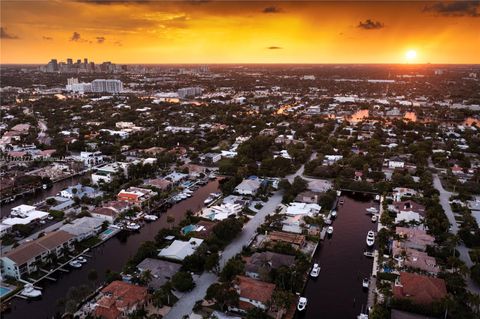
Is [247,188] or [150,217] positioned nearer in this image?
[150,217]

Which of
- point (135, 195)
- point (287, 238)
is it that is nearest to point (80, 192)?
point (135, 195)

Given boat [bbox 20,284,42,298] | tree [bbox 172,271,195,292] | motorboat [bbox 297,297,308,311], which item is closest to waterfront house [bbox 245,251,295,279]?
motorboat [bbox 297,297,308,311]

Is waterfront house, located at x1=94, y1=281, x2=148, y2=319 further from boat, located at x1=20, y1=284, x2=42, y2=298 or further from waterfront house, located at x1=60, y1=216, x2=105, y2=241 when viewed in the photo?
waterfront house, located at x1=60, y1=216, x2=105, y2=241

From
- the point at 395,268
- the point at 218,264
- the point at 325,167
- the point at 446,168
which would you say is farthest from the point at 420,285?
the point at 446,168

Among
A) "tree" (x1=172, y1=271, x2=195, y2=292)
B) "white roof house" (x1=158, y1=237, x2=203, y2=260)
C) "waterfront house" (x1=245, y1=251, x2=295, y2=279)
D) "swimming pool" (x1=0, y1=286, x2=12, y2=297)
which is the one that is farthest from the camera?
"white roof house" (x1=158, y1=237, x2=203, y2=260)

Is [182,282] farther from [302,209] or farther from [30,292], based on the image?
[302,209]
